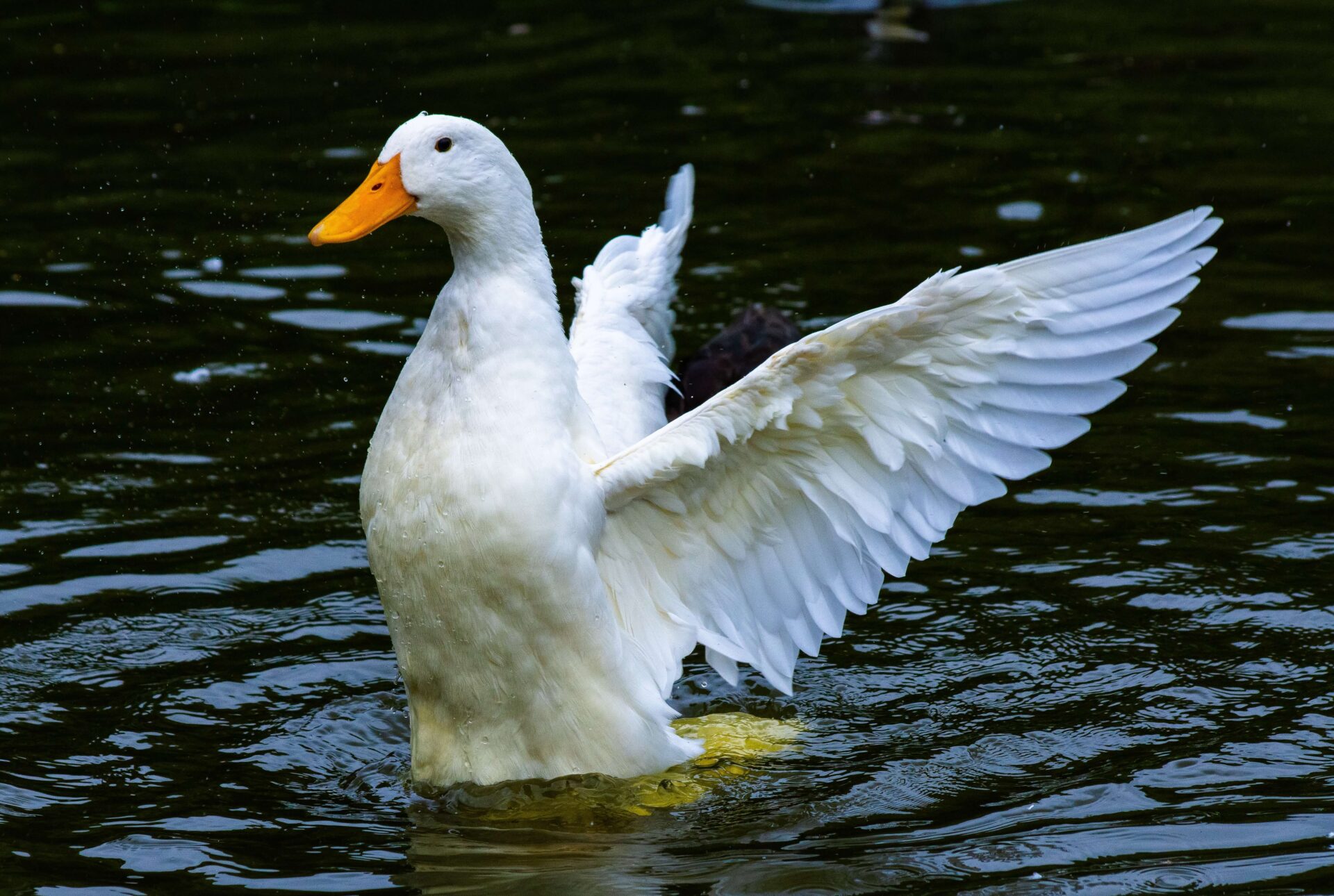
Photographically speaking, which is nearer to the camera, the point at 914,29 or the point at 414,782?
the point at 414,782

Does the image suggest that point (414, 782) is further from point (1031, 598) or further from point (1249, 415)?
point (1249, 415)

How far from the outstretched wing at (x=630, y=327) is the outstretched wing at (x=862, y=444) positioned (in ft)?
2.78

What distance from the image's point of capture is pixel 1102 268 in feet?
16.6

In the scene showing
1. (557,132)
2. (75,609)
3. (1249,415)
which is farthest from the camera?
(557,132)

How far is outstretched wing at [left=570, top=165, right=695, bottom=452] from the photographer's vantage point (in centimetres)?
654

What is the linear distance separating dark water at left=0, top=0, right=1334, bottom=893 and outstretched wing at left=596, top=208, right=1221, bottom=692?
0.57 meters

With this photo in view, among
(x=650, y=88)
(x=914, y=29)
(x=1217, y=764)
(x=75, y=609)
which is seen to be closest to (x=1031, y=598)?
(x=1217, y=764)

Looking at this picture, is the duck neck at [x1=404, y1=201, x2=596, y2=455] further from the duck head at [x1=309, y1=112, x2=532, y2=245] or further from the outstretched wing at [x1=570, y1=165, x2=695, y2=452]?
the outstretched wing at [x1=570, y1=165, x2=695, y2=452]

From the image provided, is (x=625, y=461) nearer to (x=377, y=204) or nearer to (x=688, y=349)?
(x=377, y=204)

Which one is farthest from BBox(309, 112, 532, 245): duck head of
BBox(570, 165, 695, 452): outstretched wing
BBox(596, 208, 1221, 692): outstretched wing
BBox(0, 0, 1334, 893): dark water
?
BBox(0, 0, 1334, 893): dark water

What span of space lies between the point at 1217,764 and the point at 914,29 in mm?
9707

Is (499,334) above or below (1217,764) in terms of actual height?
above

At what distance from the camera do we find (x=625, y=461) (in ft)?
17.2

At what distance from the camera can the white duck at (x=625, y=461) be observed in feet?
16.6
